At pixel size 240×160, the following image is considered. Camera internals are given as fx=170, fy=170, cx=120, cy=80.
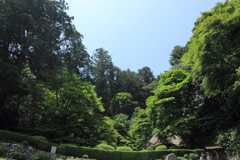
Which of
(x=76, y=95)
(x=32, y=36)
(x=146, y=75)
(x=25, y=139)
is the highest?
(x=146, y=75)

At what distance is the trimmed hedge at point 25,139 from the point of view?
9930 mm

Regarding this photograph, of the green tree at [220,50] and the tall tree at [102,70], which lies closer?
the green tree at [220,50]

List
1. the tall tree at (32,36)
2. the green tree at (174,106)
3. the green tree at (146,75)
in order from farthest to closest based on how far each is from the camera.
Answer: the green tree at (146,75)
the green tree at (174,106)
the tall tree at (32,36)

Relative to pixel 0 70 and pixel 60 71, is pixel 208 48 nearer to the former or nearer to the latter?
pixel 60 71

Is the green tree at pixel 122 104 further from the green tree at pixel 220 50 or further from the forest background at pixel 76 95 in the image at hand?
the green tree at pixel 220 50

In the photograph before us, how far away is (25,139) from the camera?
10.3m

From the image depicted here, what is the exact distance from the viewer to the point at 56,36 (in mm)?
18031

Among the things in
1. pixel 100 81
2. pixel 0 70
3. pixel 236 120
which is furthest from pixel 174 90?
pixel 100 81

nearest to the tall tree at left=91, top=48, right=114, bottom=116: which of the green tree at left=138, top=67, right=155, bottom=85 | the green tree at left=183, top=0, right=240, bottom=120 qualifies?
the green tree at left=138, top=67, right=155, bottom=85

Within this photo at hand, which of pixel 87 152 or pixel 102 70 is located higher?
pixel 102 70

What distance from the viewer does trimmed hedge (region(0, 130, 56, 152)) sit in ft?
32.6

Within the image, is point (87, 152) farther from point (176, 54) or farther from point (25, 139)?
point (176, 54)

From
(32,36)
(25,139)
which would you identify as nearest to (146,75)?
(32,36)

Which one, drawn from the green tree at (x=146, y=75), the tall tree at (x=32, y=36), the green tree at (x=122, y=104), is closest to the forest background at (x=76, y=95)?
the tall tree at (x=32, y=36)
